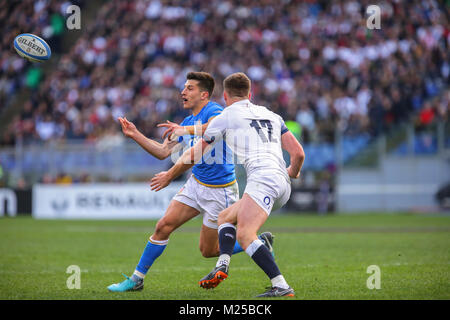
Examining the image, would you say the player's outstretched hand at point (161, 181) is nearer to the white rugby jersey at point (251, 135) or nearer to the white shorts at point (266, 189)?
the white rugby jersey at point (251, 135)

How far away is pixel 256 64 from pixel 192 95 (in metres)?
18.8

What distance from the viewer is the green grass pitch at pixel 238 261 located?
741 cm

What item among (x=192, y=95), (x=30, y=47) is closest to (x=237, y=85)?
(x=192, y=95)

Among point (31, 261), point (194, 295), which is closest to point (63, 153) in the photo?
point (31, 261)

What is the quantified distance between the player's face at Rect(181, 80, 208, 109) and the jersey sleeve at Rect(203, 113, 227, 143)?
120 centimetres

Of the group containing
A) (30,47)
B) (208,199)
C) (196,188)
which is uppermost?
(30,47)

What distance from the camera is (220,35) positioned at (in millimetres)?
28297

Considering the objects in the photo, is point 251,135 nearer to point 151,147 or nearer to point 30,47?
point 151,147

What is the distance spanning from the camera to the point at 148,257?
25.6 feet

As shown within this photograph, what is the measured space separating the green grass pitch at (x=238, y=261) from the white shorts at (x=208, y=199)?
2.95 feet

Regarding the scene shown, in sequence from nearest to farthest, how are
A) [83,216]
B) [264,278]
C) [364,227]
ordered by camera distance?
[264,278]
[364,227]
[83,216]

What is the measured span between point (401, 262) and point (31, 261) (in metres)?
6.10

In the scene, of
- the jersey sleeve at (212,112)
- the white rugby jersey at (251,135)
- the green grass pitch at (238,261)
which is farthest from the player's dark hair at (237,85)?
the green grass pitch at (238,261)

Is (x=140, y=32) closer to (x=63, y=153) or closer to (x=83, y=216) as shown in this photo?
(x=63, y=153)
